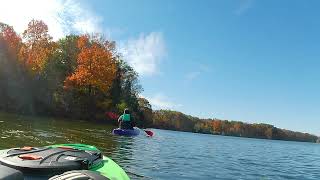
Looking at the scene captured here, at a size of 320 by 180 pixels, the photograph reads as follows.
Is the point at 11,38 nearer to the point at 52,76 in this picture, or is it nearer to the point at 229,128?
the point at 52,76

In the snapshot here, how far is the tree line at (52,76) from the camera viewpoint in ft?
170

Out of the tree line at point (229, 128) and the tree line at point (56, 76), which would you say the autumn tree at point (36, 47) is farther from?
the tree line at point (229, 128)

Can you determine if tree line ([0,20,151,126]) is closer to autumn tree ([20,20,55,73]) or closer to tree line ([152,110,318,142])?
autumn tree ([20,20,55,73])

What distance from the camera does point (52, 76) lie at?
187ft

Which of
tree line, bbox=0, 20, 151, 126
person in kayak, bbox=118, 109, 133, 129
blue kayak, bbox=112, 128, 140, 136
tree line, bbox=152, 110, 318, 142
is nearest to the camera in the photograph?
blue kayak, bbox=112, 128, 140, 136

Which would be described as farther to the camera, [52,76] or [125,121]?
[52,76]

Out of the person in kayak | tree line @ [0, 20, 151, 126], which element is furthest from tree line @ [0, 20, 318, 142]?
the person in kayak


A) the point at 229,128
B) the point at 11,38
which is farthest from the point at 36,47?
the point at 229,128

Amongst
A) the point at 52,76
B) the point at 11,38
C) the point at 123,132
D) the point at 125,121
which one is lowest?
the point at 123,132

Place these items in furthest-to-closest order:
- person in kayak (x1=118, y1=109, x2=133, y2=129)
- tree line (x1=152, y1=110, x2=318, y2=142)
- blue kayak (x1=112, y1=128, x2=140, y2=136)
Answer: tree line (x1=152, y1=110, x2=318, y2=142) → person in kayak (x1=118, y1=109, x2=133, y2=129) → blue kayak (x1=112, y1=128, x2=140, y2=136)

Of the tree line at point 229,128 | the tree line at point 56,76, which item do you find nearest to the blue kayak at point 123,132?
the tree line at point 56,76

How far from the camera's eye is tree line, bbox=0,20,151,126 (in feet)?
170

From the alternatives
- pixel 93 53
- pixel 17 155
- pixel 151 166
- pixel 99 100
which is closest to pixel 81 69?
pixel 93 53

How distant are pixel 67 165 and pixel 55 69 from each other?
175 feet
